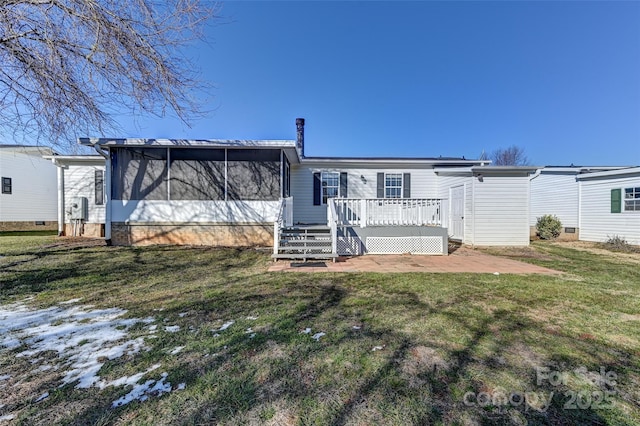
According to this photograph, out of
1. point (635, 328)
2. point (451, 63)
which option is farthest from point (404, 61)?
point (635, 328)

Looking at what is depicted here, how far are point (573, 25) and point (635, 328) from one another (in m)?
13.7

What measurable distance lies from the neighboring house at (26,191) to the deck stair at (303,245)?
15113 millimetres

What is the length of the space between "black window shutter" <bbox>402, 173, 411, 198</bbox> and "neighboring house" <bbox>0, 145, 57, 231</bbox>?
17907 millimetres

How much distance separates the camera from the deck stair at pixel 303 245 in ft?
22.3

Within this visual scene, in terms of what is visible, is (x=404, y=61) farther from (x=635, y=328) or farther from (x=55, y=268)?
(x=55, y=268)

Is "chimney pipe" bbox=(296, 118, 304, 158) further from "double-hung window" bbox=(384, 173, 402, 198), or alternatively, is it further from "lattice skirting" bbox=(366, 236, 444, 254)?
"lattice skirting" bbox=(366, 236, 444, 254)

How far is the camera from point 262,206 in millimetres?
9109

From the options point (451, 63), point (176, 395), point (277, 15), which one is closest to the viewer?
point (176, 395)

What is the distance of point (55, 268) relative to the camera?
577cm

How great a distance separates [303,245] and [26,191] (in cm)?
1869

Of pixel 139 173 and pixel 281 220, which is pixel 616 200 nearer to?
pixel 281 220

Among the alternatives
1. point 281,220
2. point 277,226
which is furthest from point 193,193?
point 277,226

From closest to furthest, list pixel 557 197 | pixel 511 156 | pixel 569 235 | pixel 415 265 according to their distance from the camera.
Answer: pixel 415 265
pixel 569 235
pixel 557 197
pixel 511 156

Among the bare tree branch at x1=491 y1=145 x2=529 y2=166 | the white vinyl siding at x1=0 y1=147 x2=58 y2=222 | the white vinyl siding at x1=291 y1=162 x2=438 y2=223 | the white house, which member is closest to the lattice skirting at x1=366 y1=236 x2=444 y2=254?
the white house
